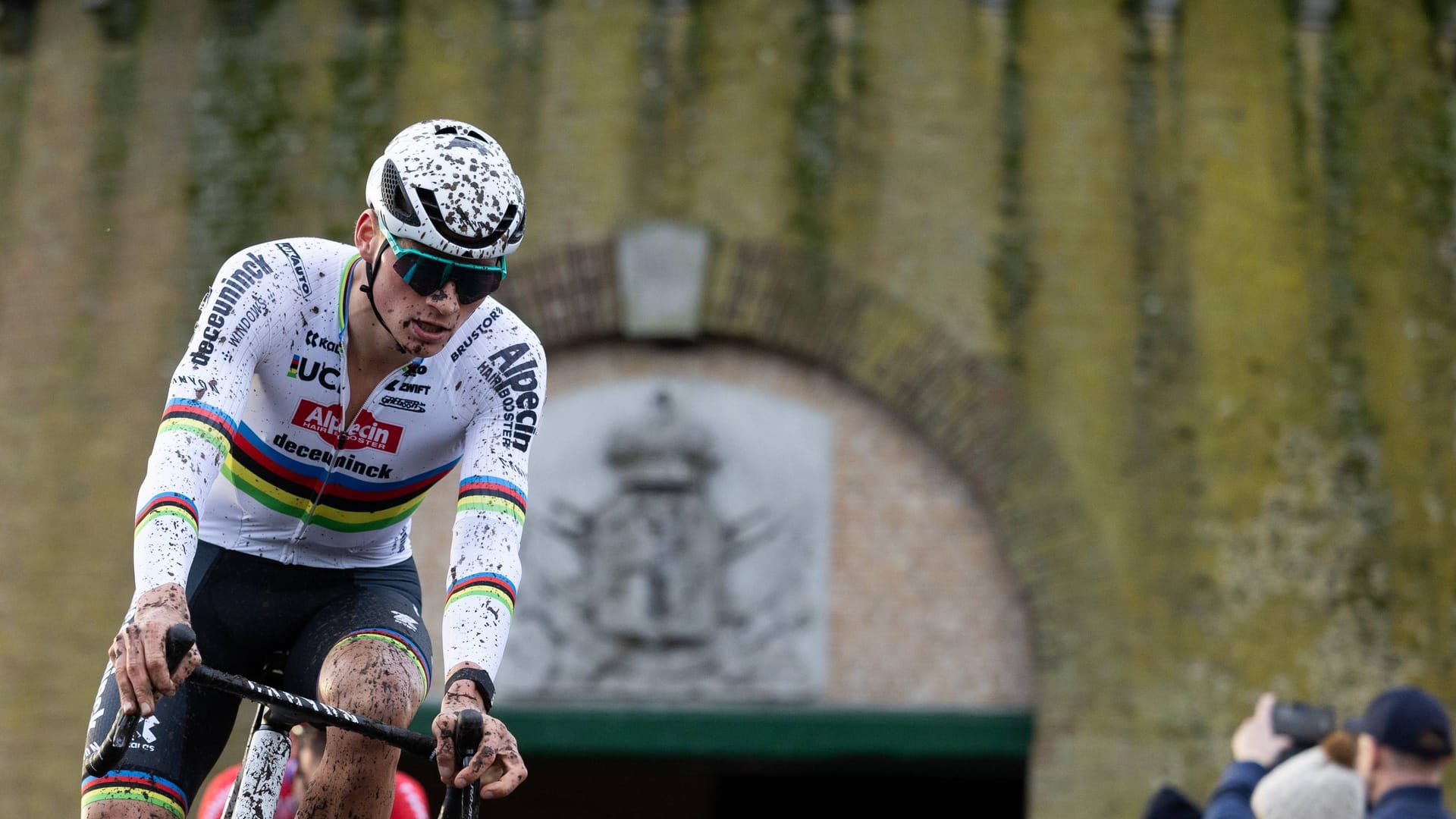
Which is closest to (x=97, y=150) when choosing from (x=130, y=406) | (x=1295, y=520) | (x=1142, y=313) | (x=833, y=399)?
(x=130, y=406)

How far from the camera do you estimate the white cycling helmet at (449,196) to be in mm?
3922

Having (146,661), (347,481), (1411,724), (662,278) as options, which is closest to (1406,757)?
(1411,724)

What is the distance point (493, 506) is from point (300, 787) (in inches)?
58.6

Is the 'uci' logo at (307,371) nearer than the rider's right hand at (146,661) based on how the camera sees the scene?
No

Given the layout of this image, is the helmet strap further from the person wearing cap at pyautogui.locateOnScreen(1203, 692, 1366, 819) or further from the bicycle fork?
the person wearing cap at pyautogui.locateOnScreen(1203, 692, 1366, 819)

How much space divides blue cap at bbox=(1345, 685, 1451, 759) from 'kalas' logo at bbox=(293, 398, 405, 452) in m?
3.50

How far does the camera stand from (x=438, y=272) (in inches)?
157

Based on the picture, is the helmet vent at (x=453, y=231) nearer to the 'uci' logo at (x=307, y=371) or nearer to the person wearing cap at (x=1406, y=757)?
the 'uci' logo at (x=307, y=371)

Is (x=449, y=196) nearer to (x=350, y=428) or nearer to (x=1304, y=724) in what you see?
(x=350, y=428)

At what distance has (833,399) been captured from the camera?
474 inches

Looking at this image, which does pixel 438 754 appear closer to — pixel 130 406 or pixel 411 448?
pixel 411 448

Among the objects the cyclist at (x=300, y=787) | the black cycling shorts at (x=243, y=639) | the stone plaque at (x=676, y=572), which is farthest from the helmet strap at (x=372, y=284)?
the stone plaque at (x=676, y=572)

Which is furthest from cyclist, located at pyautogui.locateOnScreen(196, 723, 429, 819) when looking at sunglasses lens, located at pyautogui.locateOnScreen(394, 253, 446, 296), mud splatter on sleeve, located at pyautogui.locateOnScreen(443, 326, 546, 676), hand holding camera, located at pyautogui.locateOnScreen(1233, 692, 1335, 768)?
hand holding camera, located at pyautogui.locateOnScreen(1233, 692, 1335, 768)

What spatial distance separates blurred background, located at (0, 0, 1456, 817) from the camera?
11.5m
